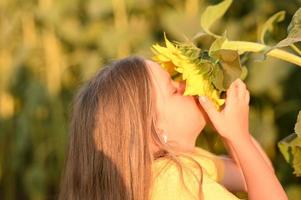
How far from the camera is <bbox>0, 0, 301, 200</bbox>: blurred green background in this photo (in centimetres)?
309

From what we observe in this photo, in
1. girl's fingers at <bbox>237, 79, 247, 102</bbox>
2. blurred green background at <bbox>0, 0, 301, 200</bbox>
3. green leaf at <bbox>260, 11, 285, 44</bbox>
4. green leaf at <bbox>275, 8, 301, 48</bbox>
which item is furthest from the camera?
blurred green background at <bbox>0, 0, 301, 200</bbox>

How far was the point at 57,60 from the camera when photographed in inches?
162

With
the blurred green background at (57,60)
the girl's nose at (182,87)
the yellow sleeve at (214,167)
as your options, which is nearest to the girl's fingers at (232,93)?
the girl's nose at (182,87)

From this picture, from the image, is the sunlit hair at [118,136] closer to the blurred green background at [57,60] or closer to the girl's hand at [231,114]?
the girl's hand at [231,114]

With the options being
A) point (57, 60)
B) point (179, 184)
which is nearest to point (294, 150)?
point (179, 184)

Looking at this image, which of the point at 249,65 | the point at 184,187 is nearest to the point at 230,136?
the point at 184,187

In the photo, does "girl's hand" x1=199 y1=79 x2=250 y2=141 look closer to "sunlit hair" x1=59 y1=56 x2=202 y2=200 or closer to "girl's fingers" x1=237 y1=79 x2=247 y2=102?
"girl's fingers" x1=237 y1=79 x2=247 y2=102

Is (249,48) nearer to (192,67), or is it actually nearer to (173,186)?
(192,67)

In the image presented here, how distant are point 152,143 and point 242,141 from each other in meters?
0.19

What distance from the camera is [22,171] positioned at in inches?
170

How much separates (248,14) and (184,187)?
1620 mm

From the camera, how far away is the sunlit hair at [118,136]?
1669 millimetres

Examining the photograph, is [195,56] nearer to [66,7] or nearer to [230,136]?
[230,136]

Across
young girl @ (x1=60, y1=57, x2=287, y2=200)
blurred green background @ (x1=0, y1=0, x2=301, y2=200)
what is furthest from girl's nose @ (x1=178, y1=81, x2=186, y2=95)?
blurred green background @ (x1=0, y1=0, x2=301, y2=200)
